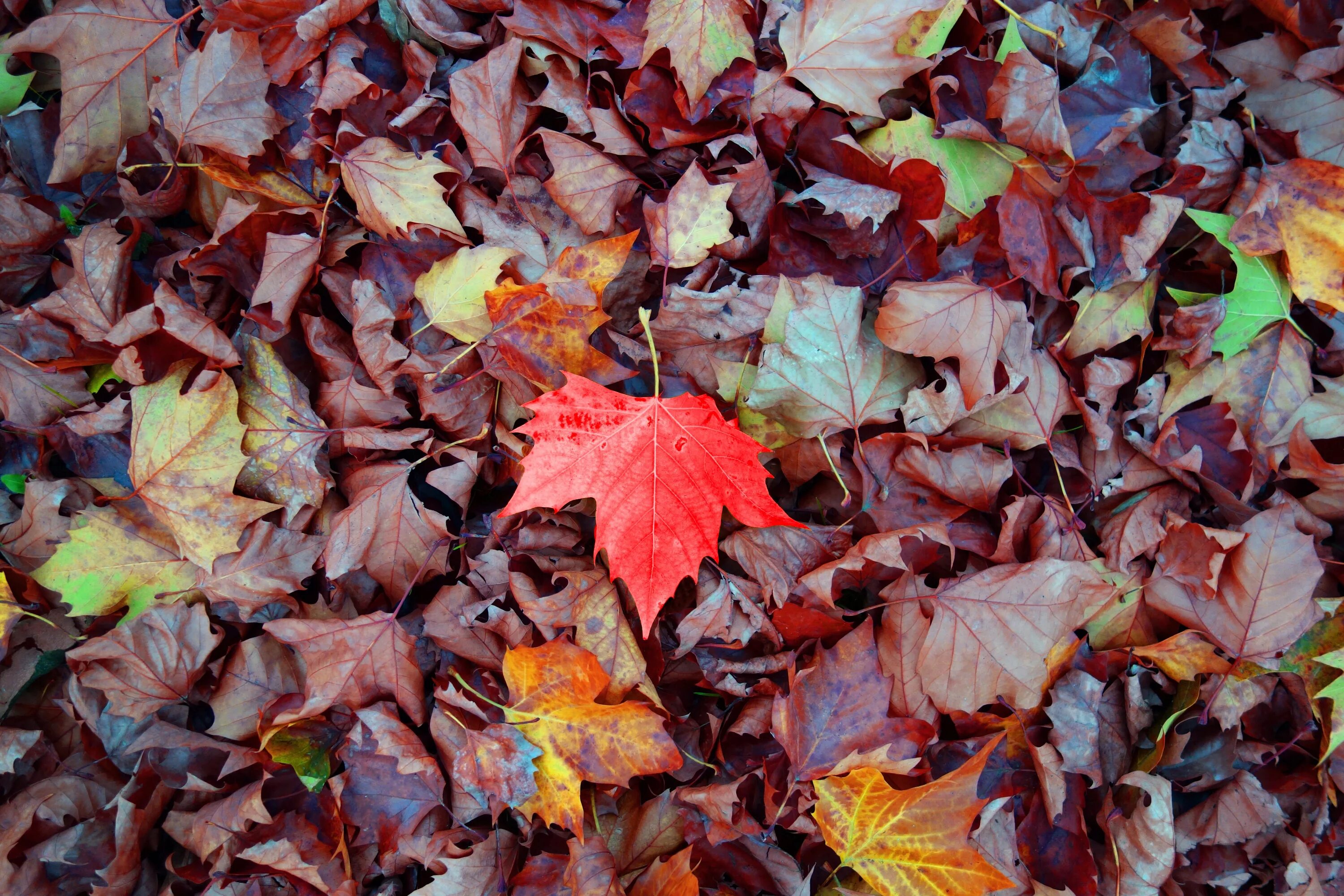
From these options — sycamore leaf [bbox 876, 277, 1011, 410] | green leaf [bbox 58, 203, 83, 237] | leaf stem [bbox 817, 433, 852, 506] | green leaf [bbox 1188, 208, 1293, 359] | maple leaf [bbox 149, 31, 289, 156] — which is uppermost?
maple leaf [bbox 149, 31, 289, 156]

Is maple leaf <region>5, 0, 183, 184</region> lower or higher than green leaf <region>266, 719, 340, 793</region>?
higher

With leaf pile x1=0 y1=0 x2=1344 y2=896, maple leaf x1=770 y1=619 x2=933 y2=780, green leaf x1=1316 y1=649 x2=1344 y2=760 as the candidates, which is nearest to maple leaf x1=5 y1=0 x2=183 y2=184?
leaf pile x1=0 y1=0 x2=1344 y2=896

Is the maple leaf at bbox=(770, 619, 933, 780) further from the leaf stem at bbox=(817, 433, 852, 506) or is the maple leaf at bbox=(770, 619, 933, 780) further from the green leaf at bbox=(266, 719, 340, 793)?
the green leaf at bbox=(266, 719, 340, 793)

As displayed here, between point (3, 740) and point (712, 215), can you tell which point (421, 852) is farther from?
point (712, 215)

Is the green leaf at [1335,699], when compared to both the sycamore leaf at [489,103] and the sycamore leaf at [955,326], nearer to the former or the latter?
the sycamore leaf at [955,326]

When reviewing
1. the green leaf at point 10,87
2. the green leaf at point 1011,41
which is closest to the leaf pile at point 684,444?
the green leaf at point 1011,41

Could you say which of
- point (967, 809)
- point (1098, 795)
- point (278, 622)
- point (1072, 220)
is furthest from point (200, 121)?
point (1098, 795)

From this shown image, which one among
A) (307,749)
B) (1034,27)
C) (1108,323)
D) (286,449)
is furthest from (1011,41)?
(307,749)
